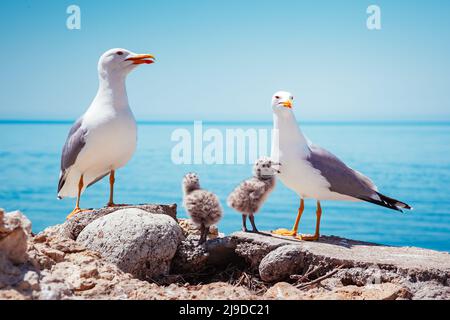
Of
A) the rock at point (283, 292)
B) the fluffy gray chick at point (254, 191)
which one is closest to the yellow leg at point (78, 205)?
the fluffy gray chick at point (254, 191)

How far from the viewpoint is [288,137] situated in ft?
20.3

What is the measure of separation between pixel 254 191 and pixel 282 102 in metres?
1.03

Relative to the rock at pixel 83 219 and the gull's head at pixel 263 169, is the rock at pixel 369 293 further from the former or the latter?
the rock at pixel 83 219

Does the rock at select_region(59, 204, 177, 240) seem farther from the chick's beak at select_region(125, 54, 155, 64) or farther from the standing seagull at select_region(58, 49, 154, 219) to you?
the chick's beak at select_region(125, 54, 155, 64)

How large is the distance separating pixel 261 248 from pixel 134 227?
1.17 metres

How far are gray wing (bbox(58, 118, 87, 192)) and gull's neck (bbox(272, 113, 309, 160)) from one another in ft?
6.63

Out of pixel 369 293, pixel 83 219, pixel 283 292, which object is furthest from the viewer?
pixel 83 219

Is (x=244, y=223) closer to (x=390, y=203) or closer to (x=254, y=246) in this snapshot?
(x=254, y=246)

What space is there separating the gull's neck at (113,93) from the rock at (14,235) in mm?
2166

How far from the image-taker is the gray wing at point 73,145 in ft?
20.3

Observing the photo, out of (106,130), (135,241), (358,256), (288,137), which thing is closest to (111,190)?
(106,130)

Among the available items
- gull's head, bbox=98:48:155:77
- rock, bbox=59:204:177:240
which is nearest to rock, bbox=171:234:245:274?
rock, bbox=59:204:177:240
